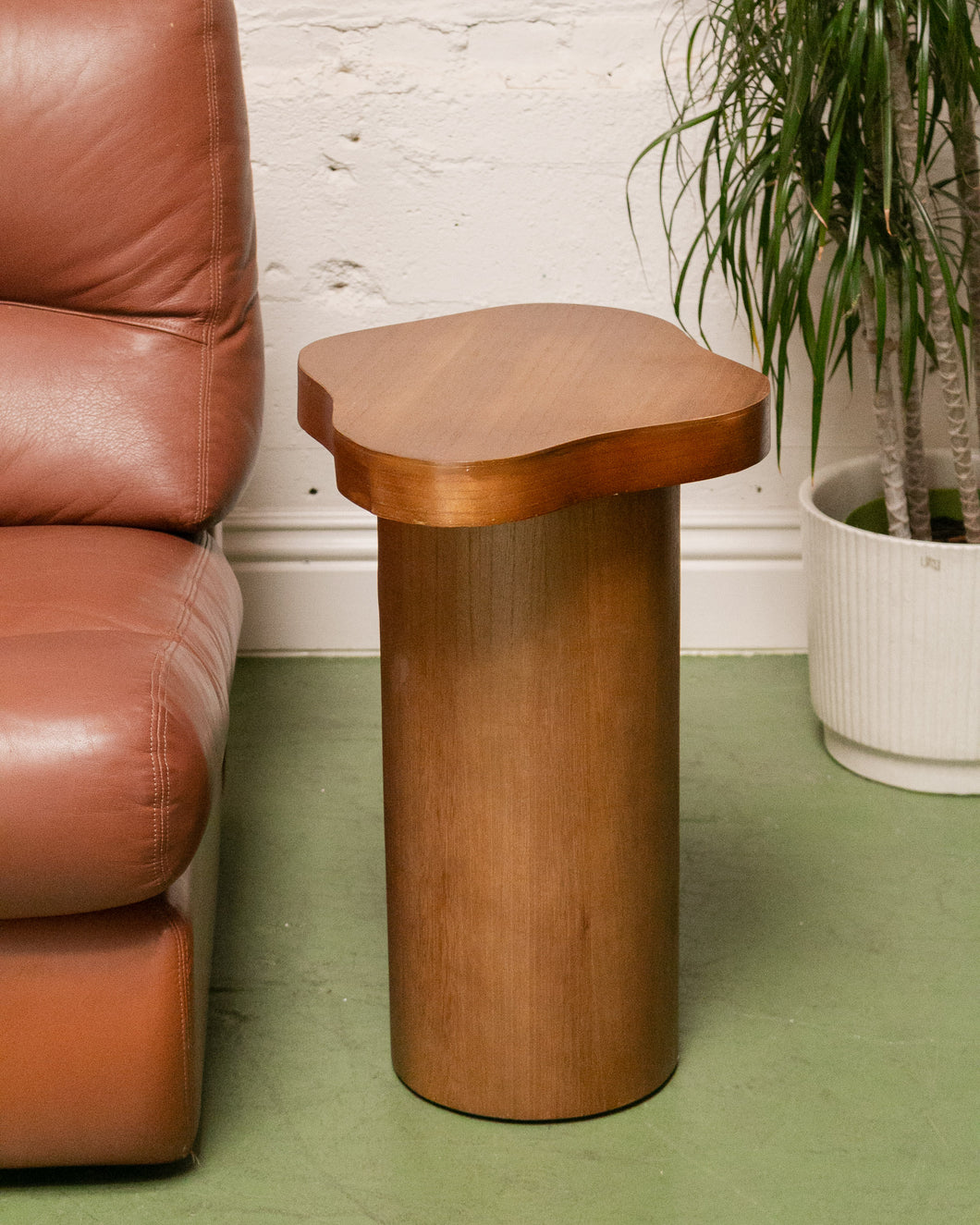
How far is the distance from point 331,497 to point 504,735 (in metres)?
1.06

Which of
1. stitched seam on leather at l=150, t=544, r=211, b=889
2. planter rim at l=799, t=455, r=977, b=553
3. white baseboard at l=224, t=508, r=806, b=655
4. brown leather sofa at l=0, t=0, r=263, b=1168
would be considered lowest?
white baseboard at l=224, t=508, r=806, b=655

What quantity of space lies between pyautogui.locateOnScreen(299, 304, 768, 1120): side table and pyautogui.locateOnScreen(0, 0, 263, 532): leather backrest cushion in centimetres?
25

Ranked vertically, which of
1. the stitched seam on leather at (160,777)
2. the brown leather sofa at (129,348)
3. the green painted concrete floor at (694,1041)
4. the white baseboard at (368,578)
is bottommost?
the green painted concrete floor at (694,1041)

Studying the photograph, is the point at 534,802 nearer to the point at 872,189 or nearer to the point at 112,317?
the point at 112,317

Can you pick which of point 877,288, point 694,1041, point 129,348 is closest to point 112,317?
point 129,348

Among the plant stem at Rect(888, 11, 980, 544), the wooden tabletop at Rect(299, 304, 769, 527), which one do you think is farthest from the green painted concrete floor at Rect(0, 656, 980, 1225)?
the wooden tabletop at Rect(299, 304, 769, 527)

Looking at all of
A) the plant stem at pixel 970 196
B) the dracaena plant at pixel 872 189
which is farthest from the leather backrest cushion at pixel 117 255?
the plant stem at pixel 970 196

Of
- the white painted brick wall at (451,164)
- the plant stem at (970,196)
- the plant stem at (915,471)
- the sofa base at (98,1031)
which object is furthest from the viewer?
the white painted brick wall at (451,164)

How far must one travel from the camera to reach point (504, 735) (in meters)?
1.07

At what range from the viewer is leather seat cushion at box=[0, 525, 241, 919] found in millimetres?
946

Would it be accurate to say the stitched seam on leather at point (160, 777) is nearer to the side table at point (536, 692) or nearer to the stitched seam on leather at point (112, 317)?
the side table at point (536, 692)

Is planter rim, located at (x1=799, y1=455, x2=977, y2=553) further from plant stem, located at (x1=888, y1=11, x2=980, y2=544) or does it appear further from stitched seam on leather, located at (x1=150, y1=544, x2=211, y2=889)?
stitched seam on leather, located at (x1=150, y1=544, x2=211, y2=889)

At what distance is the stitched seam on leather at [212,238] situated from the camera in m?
1.37

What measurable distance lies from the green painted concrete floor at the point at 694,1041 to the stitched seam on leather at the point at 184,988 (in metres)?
0.11
